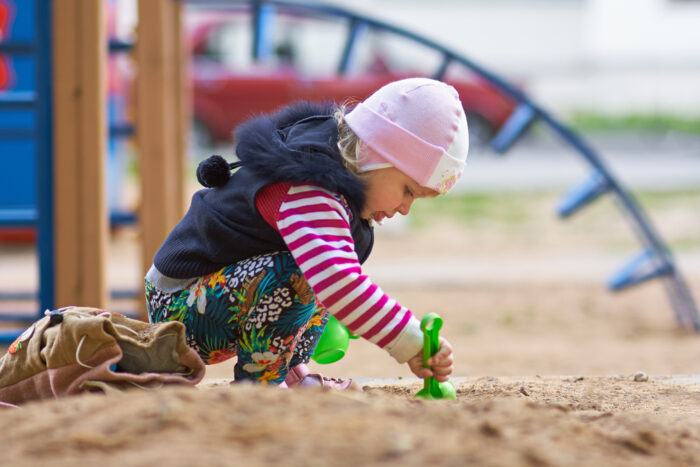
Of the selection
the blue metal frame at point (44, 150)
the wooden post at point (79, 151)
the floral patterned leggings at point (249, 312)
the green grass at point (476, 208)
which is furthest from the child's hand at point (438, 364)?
the green grass at point (476, 208)

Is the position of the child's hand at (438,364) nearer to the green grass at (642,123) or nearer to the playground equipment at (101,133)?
the playground equipment at (101,133)

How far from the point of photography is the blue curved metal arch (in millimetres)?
4715

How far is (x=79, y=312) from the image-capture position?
7.80 feet

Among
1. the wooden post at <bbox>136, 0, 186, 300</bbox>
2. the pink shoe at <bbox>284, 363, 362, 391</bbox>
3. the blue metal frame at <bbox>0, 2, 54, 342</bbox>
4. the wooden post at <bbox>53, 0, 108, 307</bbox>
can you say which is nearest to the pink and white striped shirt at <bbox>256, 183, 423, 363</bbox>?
the pink shoe at <bbox>284, 363, 362, 391</bbox>

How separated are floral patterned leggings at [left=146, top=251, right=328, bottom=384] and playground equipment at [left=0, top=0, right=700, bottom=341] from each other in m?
1.21

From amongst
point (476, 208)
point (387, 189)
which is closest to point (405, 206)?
point (387, 189)

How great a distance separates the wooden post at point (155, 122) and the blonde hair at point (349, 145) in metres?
2.10

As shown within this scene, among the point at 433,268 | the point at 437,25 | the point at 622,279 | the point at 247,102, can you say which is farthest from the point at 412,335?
the point at 437,25

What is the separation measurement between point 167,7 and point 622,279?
9.78ft

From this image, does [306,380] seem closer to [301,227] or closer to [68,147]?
[301,227]

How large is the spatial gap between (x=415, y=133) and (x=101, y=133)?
171cm

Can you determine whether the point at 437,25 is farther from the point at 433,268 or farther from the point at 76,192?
the point at 76,192

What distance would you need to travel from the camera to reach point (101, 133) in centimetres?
366

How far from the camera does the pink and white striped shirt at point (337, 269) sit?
2.21 metres
